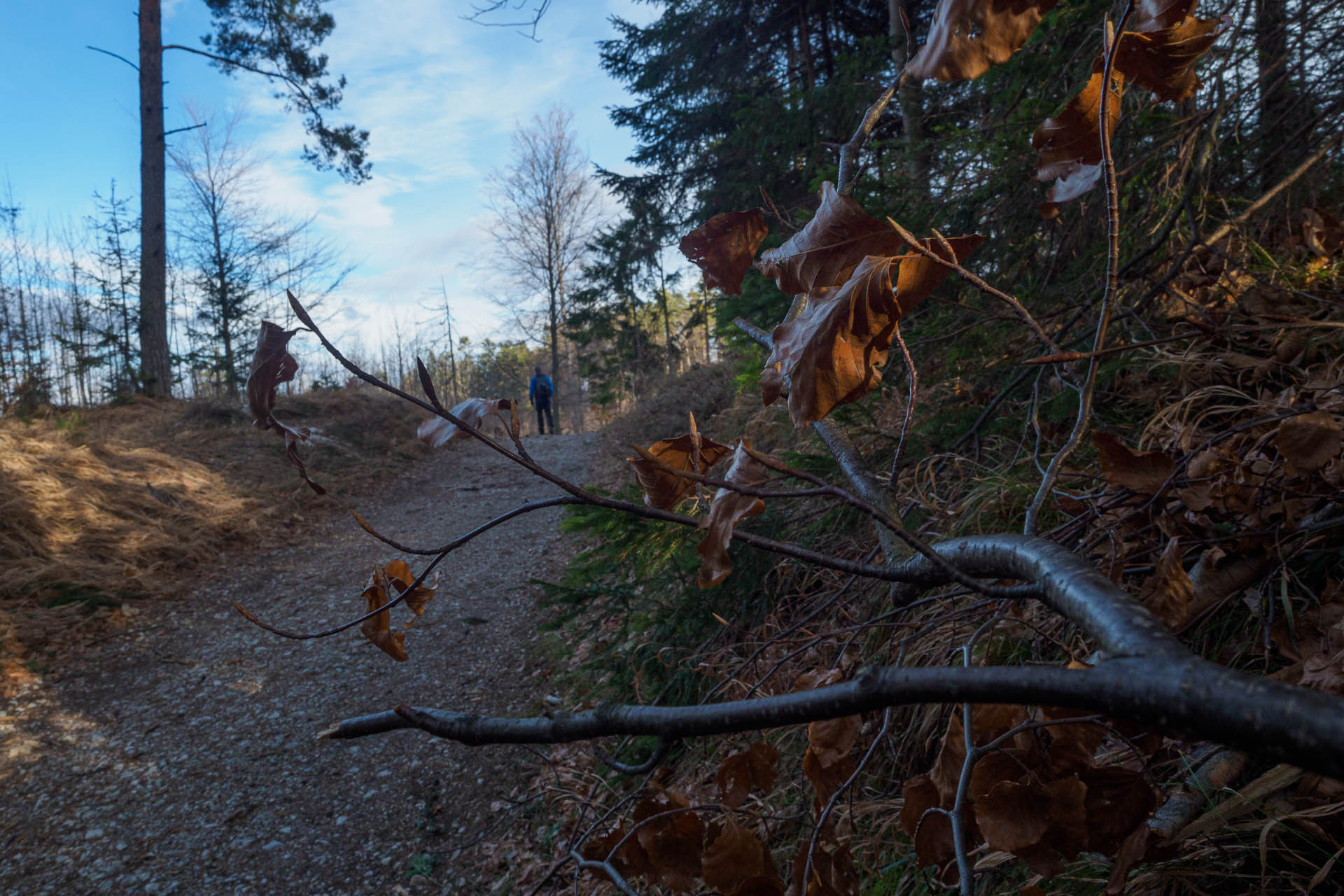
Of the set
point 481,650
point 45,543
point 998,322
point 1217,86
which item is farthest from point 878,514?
point 45,543

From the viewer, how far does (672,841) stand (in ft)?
3.10

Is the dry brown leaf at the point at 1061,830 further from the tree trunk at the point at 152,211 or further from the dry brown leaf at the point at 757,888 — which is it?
the tree trunk at the point at 152,211

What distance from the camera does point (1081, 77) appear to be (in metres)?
2.79

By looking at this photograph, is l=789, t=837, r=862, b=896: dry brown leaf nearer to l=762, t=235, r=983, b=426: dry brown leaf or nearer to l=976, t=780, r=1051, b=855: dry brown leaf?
l=976, t=780, r=1051, b=855: dry brown leaf

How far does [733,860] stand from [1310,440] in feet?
3.47

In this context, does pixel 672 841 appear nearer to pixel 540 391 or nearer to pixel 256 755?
pixel 256 755

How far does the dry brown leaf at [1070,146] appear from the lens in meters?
0.75

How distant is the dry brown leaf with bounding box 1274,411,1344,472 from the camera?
0.97m

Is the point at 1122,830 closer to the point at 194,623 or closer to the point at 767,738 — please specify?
the point at 767,738

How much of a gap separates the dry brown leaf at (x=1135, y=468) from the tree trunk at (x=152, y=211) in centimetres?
1416

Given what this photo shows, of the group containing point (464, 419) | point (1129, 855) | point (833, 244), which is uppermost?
point (833, 244)

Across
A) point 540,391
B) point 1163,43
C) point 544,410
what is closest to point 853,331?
point 1163,43

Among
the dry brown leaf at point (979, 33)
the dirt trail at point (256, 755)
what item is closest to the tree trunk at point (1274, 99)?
the dry brown leaf at point (979, 33)

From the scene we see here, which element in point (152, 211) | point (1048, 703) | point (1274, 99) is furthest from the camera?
point (152, 211)
